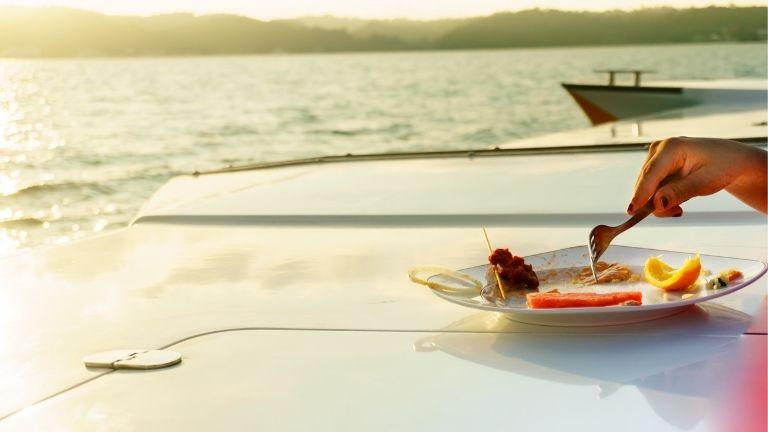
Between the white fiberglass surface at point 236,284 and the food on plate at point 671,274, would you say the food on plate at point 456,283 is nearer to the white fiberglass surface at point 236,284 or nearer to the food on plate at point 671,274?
the white fiberglass surface at point 236,284

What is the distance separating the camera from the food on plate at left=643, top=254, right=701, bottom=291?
112 cm

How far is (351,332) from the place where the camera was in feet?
3.88

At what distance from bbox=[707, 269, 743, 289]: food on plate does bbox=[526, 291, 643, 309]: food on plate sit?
83 mm

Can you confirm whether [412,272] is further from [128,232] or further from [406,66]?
[406,66]

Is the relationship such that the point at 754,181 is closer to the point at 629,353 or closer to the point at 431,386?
the point at 629,353

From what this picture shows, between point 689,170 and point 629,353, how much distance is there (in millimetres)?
185

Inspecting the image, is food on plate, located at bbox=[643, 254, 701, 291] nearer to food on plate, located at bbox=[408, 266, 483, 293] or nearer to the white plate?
the white plate

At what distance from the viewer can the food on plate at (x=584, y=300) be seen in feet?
3.54

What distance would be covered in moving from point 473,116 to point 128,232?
16.1m

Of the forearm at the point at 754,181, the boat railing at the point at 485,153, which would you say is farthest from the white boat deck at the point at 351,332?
the boat railing at the point at 485,153

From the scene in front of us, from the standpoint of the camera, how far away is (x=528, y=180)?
7.55ft

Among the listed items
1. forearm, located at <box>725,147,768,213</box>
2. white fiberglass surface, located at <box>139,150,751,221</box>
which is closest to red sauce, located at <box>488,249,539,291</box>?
forearm, located at <box>725,147,768,213</box>

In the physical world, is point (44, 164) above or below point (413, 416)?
below

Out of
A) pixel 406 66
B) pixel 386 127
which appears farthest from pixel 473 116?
pixel 406 66
